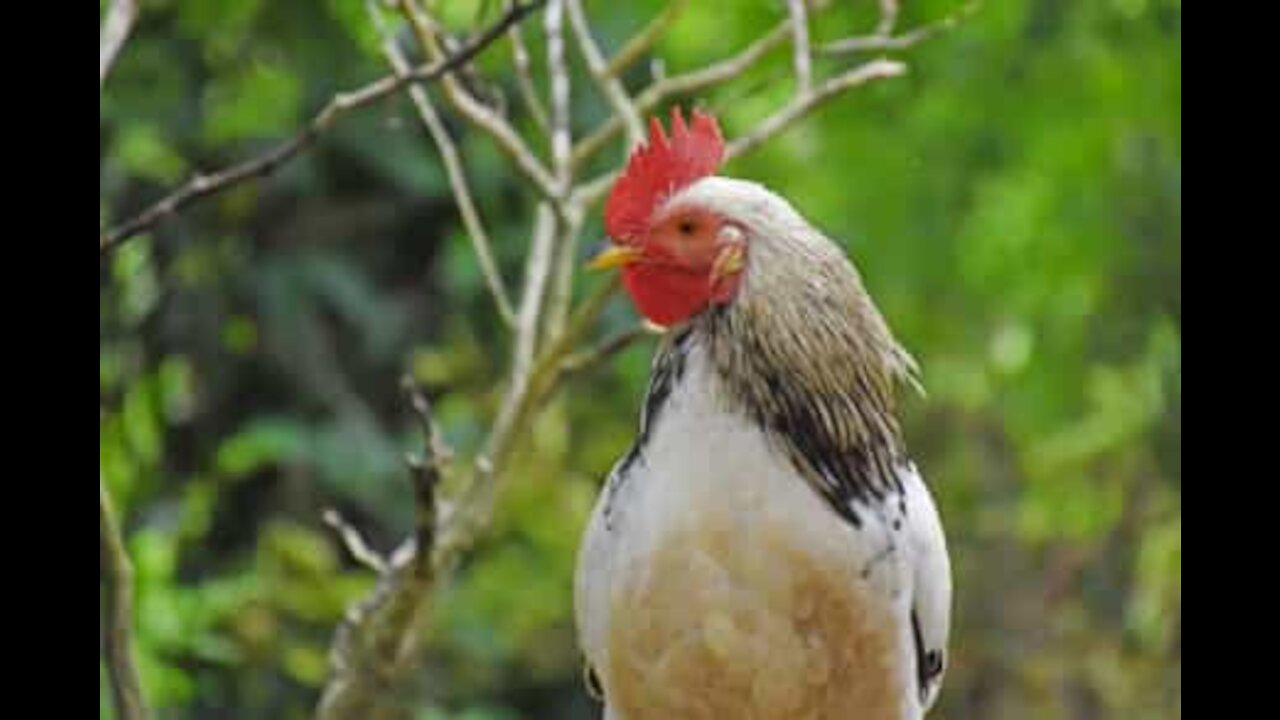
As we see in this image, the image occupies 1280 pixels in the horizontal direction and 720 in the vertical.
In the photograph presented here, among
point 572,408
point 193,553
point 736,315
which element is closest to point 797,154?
point 572,408

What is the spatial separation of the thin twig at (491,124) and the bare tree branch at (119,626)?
0.98m

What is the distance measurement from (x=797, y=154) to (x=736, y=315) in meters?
5.70

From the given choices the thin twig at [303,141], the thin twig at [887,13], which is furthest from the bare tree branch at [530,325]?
the thin twig at [303,141]

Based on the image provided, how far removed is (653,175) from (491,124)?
1.15 meters

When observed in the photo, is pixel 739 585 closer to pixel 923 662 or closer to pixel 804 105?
pixel 923 662

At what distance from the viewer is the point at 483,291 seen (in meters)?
9.21

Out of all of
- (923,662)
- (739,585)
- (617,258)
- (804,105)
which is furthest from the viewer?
(804,105)

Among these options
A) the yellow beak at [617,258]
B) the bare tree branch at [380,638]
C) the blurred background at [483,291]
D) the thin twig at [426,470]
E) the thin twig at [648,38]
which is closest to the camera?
the yellow beak at [617,258]

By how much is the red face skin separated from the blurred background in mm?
3991

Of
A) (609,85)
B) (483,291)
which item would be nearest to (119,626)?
(609,85)

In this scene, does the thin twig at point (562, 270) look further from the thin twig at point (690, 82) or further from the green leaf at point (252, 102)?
the green leaf at point (252, 102)

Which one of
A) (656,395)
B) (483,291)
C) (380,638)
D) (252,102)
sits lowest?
(483,291)

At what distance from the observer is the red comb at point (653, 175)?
3.90 metres

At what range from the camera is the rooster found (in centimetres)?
376
